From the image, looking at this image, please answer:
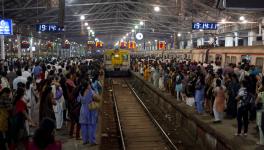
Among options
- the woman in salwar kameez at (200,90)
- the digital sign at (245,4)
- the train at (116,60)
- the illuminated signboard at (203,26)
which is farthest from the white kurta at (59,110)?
the train at (116,60)

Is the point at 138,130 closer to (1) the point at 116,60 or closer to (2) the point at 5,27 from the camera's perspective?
(2) the point at 5,27

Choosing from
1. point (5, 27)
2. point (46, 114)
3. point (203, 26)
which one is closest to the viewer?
point (46, 114)

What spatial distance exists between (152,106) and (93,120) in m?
12.3

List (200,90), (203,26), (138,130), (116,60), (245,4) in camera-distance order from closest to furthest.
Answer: (200,90)
(138,130)
(245,4)
(203,26)
(116,60)

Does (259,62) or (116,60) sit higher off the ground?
(259,62)

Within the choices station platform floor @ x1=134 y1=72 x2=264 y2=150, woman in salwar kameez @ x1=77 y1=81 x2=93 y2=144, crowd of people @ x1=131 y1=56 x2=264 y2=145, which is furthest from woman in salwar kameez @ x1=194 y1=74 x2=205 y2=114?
woman in salwar kameez @ x1=77 y1=81 x2=93 y2=144

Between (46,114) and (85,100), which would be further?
(46,114)

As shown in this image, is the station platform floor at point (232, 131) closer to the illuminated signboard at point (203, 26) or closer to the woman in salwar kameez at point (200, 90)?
the woman in salwar kameez at point (200, 90)

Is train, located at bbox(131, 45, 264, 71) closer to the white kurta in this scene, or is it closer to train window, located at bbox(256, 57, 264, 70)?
train window, located at bbox(256, 57, 264, 70)

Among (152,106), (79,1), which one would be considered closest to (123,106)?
(152,106)

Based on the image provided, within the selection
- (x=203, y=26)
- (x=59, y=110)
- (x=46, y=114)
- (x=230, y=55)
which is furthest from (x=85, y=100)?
(x=203, y=26)

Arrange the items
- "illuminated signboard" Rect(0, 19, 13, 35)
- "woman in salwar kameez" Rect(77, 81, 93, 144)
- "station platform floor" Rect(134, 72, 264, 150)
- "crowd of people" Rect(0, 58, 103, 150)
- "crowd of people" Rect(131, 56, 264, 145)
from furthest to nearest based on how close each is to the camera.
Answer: "illuminated signboard" Rect(0, 19, 13, 35) → "crowd of people" Rect(131, 56, 264, 145) → "woman in salwar kameez" Rect(77, 81, 93, 144) → "station platform floor" Rect(134, 72, 264, 150) → "crowd of people" Rect(0, 58, 103, 150)

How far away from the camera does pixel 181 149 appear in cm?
1215

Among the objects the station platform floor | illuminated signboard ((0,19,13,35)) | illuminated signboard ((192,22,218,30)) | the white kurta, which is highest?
illuminated signboard ((192,22,218,30))
